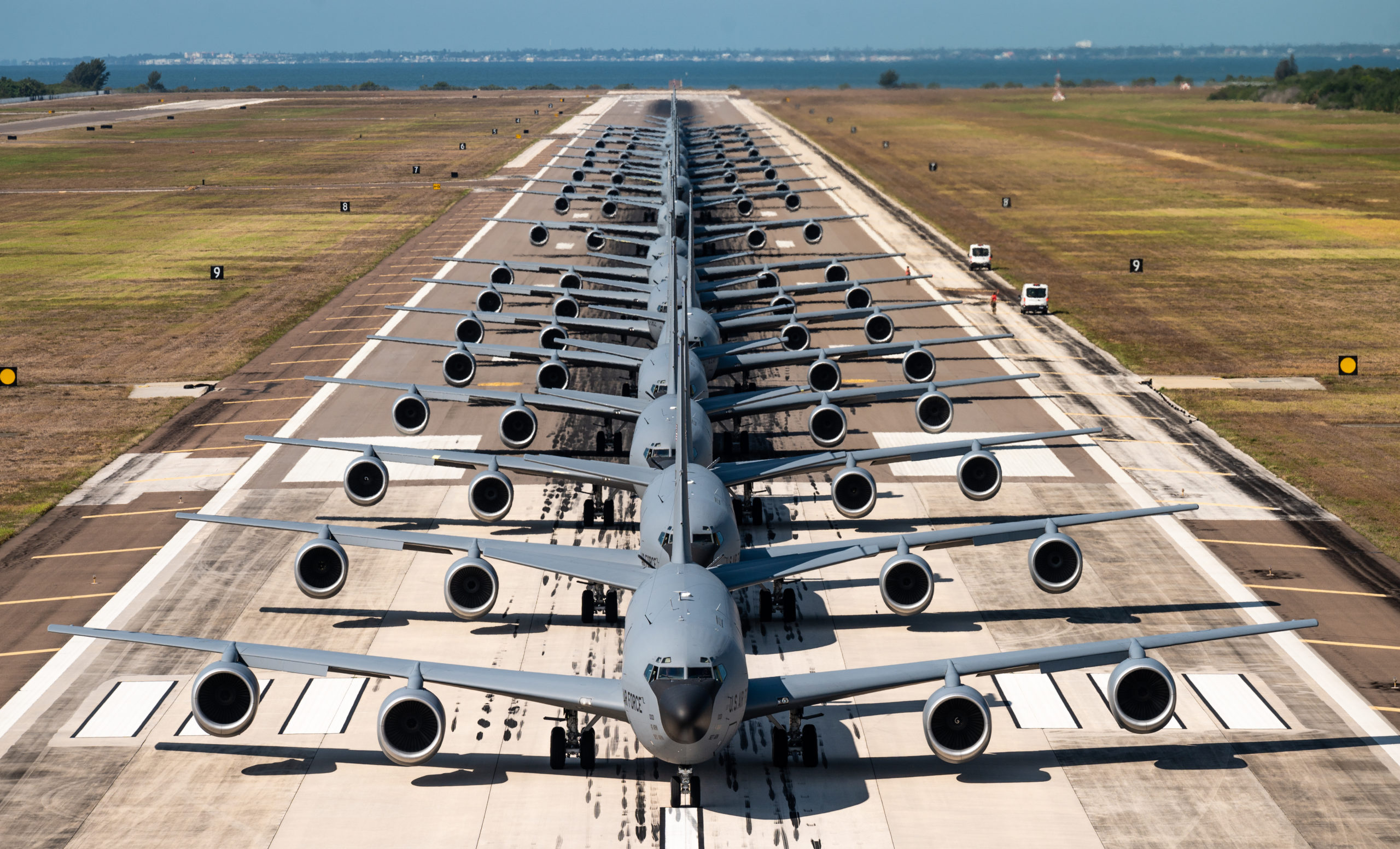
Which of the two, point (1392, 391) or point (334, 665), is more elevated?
point (334, 665)

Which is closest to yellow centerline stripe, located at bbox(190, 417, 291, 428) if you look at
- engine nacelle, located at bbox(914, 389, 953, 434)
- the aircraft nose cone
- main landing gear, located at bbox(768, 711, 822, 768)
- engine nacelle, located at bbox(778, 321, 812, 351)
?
engine nacelle, located at bbox(778, 321, 812, 351)

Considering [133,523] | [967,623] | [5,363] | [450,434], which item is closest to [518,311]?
[450,434]

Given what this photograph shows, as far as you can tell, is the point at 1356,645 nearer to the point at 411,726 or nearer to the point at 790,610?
the point at 790,610

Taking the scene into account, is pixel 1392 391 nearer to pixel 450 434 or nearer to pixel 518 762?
pixel 450 434

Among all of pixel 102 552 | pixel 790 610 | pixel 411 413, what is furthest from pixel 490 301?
pixel 790 610

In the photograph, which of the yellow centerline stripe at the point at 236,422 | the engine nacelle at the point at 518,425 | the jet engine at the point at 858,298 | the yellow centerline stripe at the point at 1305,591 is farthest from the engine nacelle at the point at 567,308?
the yellow centerline stripe at the point at 1305,591
